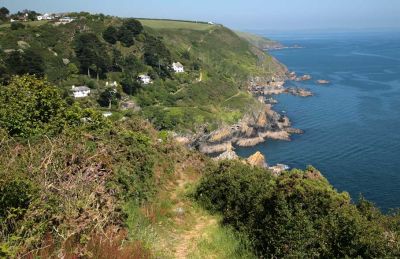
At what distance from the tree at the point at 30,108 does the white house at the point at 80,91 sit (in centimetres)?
4529

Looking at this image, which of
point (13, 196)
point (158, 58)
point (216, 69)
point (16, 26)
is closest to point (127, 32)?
point (158, 58)

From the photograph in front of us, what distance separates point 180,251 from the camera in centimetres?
877

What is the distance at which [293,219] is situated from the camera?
8.70m

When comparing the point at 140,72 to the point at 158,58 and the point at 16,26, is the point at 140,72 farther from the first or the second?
the point at 16,26

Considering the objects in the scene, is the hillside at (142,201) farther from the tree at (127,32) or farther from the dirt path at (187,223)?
the tree at (127,32)

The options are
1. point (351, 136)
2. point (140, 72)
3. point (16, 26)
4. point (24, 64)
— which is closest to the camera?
point (24, 64)

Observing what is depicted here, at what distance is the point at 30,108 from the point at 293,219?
11064 millimetres

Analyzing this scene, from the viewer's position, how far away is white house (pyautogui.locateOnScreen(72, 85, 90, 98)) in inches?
2387

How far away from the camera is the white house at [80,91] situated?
60638 mm

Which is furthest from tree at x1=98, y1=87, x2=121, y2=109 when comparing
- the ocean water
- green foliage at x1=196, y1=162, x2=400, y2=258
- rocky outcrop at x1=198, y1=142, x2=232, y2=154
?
green foliage at x1=196, y1=162, x2=400, y2=258

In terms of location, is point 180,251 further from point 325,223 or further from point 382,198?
point 382,198

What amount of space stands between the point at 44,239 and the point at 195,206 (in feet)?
23.9

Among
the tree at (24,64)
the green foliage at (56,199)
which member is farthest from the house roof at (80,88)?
the green foliage at (56,199)

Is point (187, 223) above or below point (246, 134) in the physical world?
above
